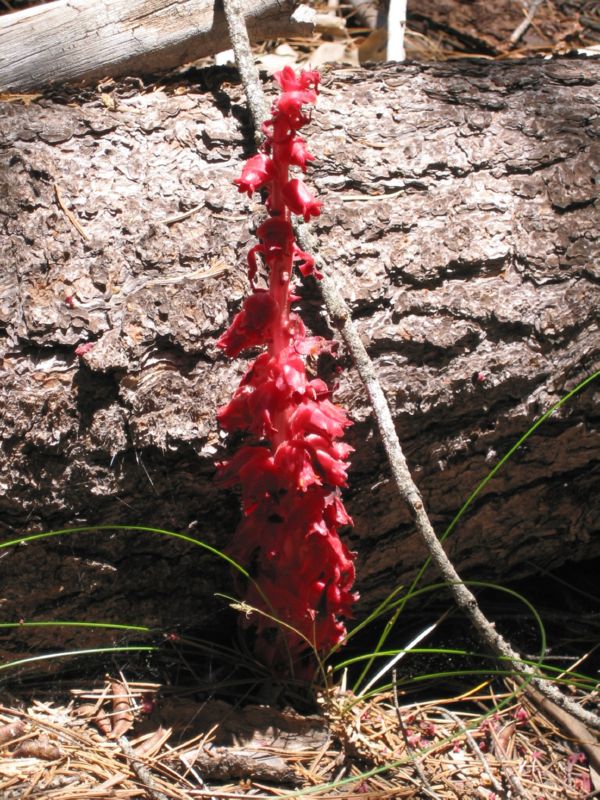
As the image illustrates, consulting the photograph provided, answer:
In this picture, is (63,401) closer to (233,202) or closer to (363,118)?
(233,202)

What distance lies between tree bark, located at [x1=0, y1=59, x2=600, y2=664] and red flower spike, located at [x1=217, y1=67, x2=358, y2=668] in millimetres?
147

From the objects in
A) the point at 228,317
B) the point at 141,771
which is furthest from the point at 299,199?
the point at 141,771

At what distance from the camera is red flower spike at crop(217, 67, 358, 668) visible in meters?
1.29

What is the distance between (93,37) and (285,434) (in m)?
1.18

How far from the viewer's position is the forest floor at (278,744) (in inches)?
61.2

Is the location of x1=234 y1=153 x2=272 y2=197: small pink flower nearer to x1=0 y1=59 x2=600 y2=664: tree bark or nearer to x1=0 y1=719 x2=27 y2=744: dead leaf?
x1=0 y1=59 x2=600 y2=664: tree bark

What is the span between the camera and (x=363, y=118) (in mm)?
1868

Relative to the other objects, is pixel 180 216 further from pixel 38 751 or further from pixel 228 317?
pixel 38 751

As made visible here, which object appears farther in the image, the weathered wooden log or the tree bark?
the weathered wooden log

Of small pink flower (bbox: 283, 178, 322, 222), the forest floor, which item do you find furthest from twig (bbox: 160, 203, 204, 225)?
the forest floor

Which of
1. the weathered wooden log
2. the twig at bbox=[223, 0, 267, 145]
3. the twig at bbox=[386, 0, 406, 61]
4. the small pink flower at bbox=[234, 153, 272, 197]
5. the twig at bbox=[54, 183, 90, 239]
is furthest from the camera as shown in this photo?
the twig at bbox=[386, 0, 406, 61]

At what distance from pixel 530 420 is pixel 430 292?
36 centimetres

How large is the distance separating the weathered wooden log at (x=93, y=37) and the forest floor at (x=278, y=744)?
1456 millimetres

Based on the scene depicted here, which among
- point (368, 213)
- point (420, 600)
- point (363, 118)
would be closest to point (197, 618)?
point (420, 600)
